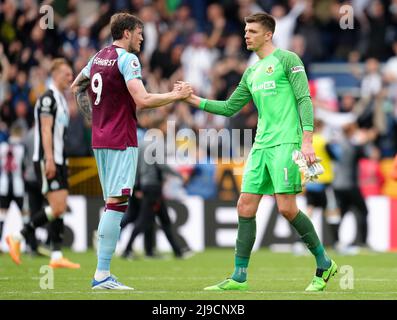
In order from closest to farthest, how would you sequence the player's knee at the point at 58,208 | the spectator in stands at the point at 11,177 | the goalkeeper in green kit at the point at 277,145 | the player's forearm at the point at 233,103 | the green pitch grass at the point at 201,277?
the green pitch grass at the point at 201,277, the goalkeeper in green kit at the point at 277,145, the player's forearm at the point at 233,103, the player's knee at the point at 58,208, the spectator in stands at the point at 11,177

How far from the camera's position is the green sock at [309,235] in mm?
11000

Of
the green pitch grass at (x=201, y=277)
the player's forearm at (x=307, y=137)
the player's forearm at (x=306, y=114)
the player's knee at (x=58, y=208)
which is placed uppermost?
the player's forearm at (x=306, y=114)

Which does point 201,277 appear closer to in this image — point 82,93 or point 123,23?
point 82,93

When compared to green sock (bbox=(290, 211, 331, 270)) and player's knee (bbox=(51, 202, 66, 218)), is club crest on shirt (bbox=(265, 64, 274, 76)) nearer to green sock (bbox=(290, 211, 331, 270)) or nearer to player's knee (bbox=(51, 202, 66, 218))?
green sock (bbox=(290, 211, 331, 270))

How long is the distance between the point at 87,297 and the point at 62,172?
516 centimetres

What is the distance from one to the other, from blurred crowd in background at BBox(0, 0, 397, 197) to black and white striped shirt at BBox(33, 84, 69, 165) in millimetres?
5873

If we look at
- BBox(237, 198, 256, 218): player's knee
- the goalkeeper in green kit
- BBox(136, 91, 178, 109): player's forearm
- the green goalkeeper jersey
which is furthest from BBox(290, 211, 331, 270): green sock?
BBox(136, 91, 178, 109): player's forearm

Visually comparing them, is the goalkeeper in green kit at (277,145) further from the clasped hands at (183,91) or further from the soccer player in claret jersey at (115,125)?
the soccer player in claret jersey at (115,125)

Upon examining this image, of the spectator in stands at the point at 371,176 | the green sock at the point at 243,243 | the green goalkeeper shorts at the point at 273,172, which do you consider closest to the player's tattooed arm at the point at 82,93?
the green goalkeeper shorts at the point at 273,172

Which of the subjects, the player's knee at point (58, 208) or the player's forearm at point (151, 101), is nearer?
the player's forearm at point (151, 101)

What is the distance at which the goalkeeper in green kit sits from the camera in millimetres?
10805

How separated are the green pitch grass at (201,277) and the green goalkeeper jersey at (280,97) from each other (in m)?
1.56

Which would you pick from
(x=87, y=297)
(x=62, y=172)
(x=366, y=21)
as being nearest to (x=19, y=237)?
(x=62, y=172)

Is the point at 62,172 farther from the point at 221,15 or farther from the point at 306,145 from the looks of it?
the point at 221,15
